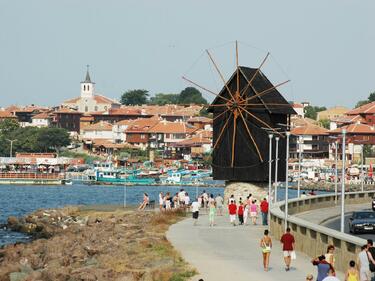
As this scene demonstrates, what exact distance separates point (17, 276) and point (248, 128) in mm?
42044

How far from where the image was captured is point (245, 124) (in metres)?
85.7

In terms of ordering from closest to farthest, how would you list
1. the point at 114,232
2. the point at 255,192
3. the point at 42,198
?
the point at 114,232 → the point at 255,192 → the point at 42,198

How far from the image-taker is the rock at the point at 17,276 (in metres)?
44.6

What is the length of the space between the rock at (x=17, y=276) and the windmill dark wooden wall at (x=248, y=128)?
40028 millimetres

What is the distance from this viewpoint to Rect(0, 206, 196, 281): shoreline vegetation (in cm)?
4116

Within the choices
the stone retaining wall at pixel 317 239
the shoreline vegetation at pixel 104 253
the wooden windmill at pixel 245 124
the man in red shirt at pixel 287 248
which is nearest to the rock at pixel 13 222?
the shoreline vegetation at pixel 104 253

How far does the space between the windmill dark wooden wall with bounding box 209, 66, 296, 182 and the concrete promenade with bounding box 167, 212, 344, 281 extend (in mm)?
21198

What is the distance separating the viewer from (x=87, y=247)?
5378cm

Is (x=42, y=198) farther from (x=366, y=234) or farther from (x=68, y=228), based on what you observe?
(x=366, y=234)

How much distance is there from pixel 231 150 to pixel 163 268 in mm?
45504

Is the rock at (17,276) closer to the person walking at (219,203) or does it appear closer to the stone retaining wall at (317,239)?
the stone retaining wall at (317,239)

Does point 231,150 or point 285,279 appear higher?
point 231,150

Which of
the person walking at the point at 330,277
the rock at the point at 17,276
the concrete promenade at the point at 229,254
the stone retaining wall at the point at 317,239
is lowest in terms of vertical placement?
the rock at the point at 17,276

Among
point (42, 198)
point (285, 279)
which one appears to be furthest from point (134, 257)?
point (42, 198)
